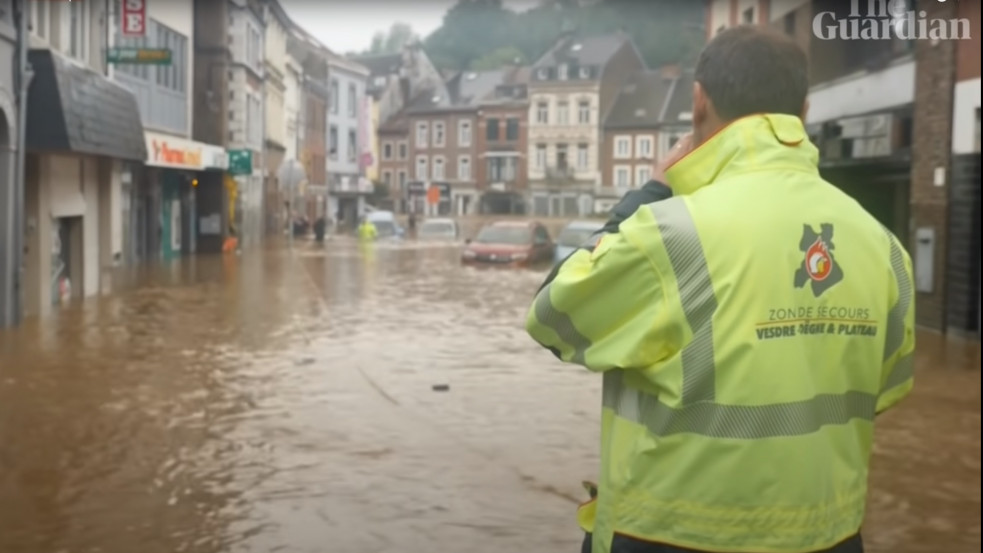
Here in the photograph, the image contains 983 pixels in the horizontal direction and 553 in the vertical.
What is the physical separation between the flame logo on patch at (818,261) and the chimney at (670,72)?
7492 centimetres

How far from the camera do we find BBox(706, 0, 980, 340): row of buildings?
17328 millimetres

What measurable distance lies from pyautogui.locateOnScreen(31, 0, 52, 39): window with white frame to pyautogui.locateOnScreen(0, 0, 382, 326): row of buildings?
0.05 meters

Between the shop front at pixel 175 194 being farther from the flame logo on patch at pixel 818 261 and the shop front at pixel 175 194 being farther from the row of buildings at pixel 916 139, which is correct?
the flame logo on patch at pixel 818 261

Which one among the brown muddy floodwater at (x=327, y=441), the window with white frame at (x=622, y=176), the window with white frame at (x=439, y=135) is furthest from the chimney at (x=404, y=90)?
the brown muddy floodwater at (x=327, y=441)

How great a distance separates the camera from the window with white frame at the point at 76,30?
2078cm

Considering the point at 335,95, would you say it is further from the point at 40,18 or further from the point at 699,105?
the point at 699,105

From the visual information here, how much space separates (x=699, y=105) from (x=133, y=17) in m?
23.0

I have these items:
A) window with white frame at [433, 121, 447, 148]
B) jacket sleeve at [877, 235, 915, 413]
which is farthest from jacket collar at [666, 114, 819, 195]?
window with white frame at [433, 121, 447, 148]

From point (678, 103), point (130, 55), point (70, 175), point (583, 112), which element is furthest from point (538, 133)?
point (70, 175)

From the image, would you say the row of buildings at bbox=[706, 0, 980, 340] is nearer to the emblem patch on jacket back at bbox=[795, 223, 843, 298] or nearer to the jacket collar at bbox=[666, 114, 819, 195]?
the jacket collar at bbox=[666, 114, 819, 195]

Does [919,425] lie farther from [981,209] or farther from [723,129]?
[723,129]

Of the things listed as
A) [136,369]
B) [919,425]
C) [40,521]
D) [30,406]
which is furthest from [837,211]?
[136,369]

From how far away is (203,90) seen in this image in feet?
138

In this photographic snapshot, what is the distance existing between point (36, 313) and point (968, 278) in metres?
13.3
